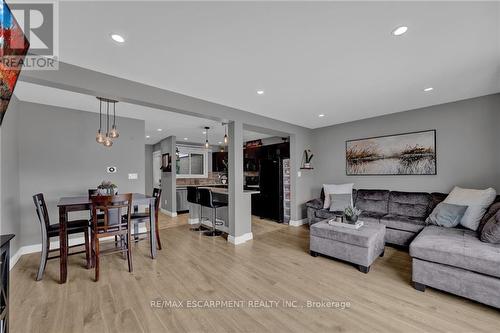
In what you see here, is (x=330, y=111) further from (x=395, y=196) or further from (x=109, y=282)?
(x=109, y=282)

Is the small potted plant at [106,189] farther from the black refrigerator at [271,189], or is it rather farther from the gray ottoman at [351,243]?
the black refrigerator at [271,189]

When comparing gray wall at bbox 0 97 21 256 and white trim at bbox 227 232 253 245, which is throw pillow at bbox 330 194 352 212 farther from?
gray wall at bbox 0 97 21 256

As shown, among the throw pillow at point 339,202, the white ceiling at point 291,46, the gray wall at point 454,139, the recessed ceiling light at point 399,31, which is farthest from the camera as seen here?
the throw pillow at point 339,202

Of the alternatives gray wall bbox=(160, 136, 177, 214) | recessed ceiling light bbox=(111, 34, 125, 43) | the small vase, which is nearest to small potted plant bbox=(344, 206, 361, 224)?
the small vase

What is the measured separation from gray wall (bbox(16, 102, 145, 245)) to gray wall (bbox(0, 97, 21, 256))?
0.40ft

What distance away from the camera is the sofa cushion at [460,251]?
1.96m

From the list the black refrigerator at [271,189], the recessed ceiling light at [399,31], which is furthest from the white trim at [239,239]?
the recessed ceiling light at [399,31]

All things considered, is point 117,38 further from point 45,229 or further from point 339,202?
point 339,202

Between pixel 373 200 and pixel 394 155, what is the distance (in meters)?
1.00

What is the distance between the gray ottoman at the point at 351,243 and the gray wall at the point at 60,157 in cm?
382

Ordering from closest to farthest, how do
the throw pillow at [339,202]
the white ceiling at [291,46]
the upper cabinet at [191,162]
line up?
the white ceiling at [291,46]
the throw pillow at [339,202]
the upper cabinet at [191,162]

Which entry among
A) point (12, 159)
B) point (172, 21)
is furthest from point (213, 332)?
point (12, 159)

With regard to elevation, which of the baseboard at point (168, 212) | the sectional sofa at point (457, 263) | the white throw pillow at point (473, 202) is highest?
the white throw pillow at point (473, 202)

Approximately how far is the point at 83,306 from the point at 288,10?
315cm
